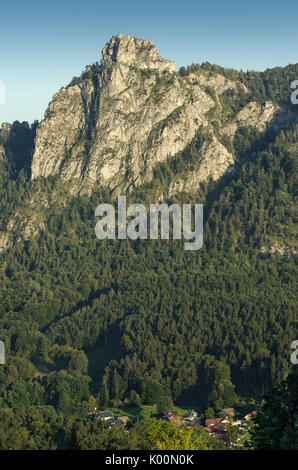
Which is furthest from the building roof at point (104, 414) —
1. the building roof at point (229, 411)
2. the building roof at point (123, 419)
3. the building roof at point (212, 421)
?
the building roof at point (229, 411)

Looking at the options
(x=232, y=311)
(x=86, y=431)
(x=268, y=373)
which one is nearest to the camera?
(x=86, y=431)

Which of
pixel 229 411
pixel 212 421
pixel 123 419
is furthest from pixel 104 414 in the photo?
pixel 229 411

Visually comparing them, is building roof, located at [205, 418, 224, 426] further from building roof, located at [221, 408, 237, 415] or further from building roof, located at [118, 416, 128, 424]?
building roof, located at [118, 416, 128, 424]

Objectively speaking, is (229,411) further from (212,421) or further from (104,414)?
(104,414)

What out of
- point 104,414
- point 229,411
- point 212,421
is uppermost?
point 229,411

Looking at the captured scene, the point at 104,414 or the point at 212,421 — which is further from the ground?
the point at 212,421

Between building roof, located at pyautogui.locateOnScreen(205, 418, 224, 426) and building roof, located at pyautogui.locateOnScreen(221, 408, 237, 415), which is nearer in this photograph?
building roof, located at pyautogui.locateOnScreen(205, 418, 224, 426)

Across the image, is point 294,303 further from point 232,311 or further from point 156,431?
point 156,431

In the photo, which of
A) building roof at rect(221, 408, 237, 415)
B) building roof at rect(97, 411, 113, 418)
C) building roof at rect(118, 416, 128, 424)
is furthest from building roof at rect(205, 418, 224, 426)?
building roof at rect(97, 411, 113, 418)

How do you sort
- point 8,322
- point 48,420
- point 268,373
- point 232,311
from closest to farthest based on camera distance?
point 48,420 < point 268,373 < point 232,311 < point 8,322

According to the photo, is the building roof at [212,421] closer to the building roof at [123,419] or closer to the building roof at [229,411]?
the building roof at [229,411]
